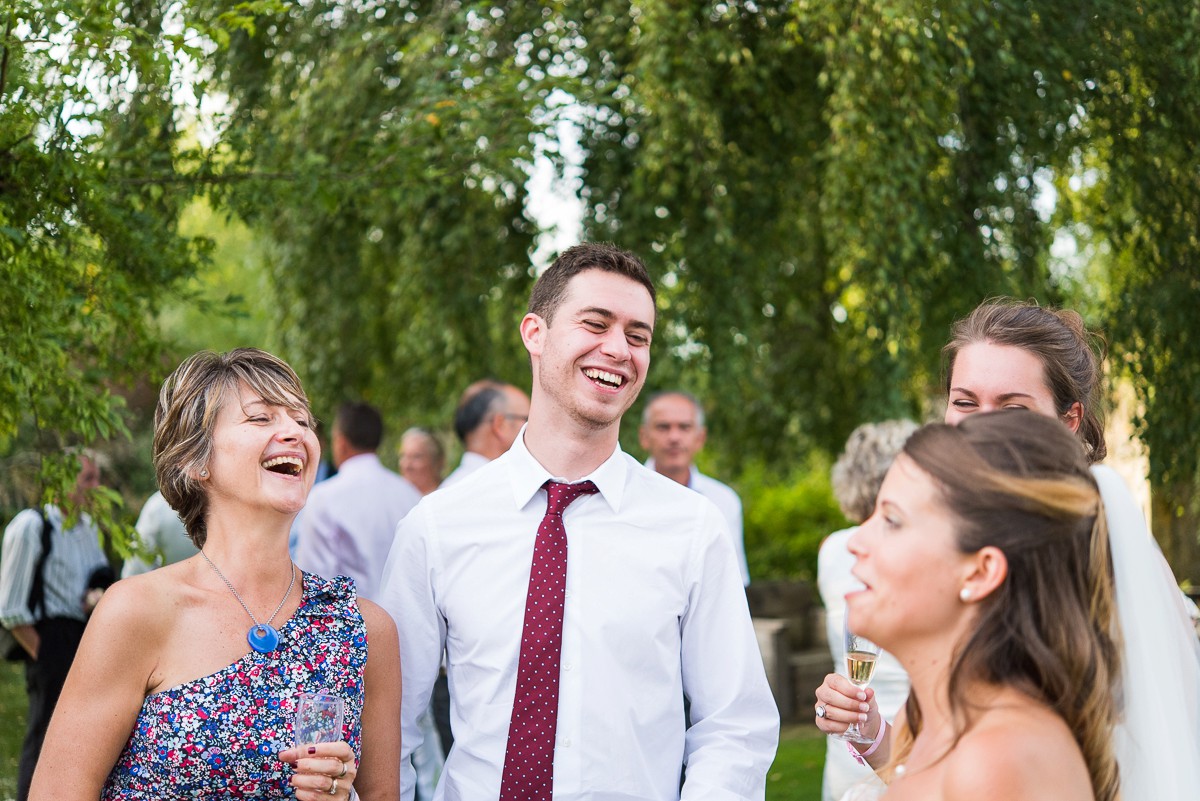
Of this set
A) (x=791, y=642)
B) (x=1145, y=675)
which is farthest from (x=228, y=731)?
(x=791, y=642)

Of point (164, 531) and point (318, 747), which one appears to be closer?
point (318, 747)

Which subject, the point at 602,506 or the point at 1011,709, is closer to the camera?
the point at 1011,709

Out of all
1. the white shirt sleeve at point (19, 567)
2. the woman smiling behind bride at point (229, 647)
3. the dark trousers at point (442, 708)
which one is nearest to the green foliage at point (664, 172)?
the white shirt sleeve at point (19, 567)

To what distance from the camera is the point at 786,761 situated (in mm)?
8242

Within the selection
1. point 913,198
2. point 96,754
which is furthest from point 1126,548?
point 913,198

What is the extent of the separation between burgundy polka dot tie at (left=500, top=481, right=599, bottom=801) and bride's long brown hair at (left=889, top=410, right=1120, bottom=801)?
1112 mm

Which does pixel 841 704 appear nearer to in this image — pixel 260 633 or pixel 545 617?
pixel 545 617

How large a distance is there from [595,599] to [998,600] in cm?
115

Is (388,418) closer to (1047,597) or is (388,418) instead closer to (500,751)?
(500,751)

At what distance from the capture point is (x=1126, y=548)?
2014 millimetres

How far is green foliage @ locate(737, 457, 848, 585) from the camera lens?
38.8 ft

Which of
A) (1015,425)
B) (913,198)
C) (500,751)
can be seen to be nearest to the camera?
(1015,425)

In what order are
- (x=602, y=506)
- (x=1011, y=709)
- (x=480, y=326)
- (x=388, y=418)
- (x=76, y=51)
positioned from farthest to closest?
(x=388, y=418), (x=480, y=326), (x=76, y=51), (x=602, y=506), (x=1011, y=709)

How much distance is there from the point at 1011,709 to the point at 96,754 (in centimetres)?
183
